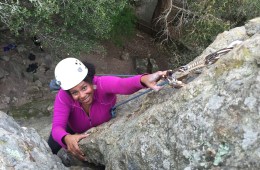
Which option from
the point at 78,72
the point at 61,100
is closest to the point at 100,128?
the point at 61,100

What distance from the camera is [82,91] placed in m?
→ 4.20

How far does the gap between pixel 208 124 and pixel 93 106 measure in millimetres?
1943

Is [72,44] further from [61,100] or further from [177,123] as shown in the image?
[177,123]

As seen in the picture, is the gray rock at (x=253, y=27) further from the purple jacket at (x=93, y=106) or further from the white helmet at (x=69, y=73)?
the white helmet at (x=69, y=73)

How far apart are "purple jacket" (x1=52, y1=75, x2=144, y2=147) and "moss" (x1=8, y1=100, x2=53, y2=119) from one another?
17.9ft

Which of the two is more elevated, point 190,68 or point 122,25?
point 190,68

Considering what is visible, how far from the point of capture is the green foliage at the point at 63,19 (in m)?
7.65

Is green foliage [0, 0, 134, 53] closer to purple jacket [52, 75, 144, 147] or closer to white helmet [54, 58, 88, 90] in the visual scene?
purple jacket [52, 75, 144, 147]

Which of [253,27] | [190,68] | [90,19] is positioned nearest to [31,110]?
[90,19]

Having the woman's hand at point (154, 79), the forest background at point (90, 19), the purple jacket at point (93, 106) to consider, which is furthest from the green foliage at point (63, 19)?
the woman's hand at point (154, 79)

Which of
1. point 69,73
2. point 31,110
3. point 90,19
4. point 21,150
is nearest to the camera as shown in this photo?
point 21,150

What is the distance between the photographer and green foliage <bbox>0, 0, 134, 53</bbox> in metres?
7.65

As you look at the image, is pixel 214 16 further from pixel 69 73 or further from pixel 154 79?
pixel 69 73

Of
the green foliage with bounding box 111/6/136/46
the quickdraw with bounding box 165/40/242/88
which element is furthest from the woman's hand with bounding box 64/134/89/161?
the green foliage with bounding box 111/6/136/46
